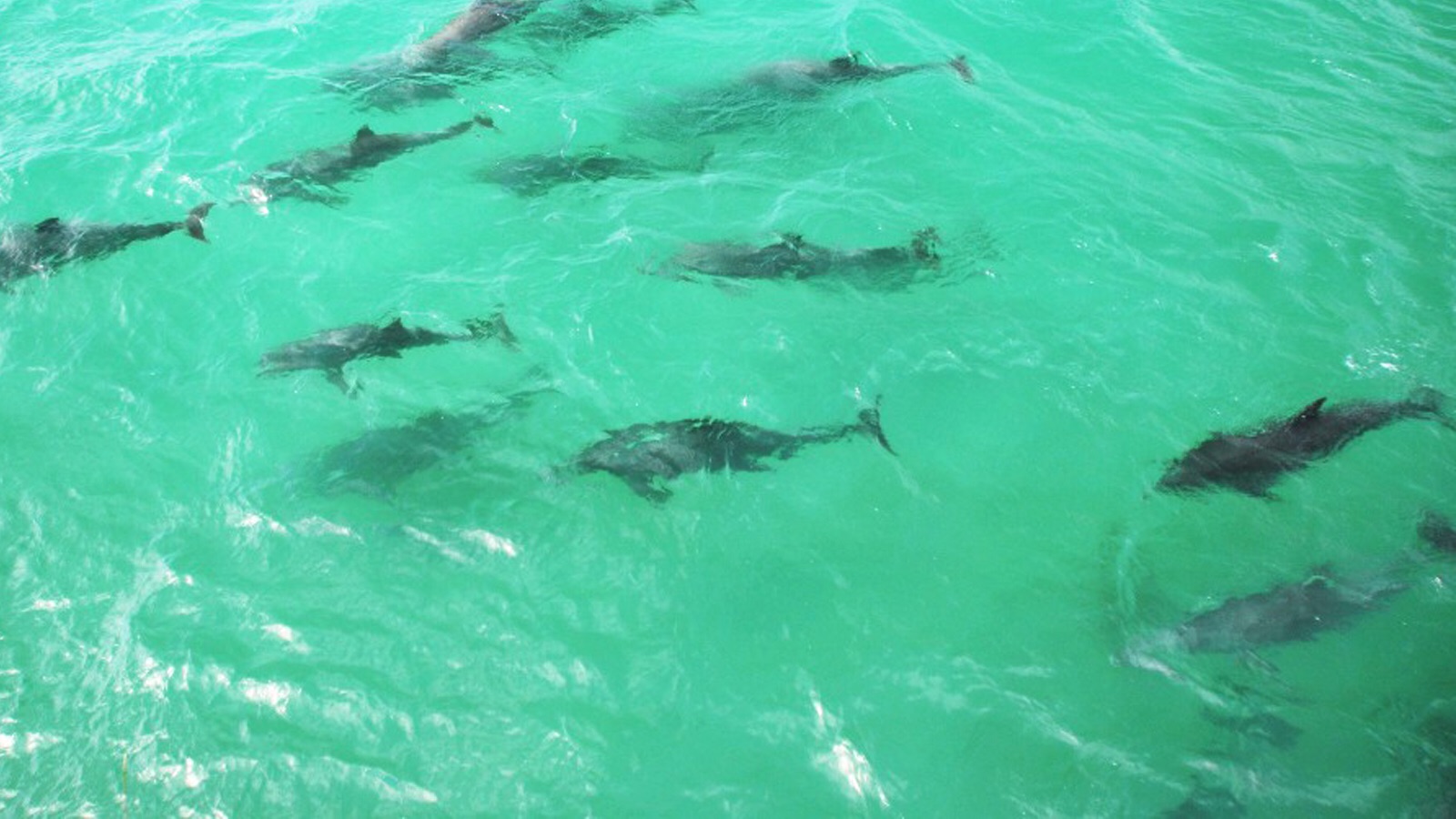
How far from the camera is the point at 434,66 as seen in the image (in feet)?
52.6

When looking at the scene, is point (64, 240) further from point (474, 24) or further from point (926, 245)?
point (926, 245)

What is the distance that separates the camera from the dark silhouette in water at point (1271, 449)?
31.1 ft

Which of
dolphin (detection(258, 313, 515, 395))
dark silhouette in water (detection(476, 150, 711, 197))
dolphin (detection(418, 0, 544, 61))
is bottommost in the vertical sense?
dolphin (detection(258, 313, 515, 395))

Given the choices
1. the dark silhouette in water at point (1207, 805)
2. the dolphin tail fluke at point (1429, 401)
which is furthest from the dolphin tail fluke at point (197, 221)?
the dolphin tail fluke at point (1429, 401)

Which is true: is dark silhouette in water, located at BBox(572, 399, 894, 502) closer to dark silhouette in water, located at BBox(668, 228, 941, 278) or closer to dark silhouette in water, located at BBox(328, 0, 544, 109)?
dark silhouette in water, located at BBox(668, 228, 941, 278)

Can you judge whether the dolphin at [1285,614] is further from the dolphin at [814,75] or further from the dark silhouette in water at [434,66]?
the dark silhouette in water at [434,66]

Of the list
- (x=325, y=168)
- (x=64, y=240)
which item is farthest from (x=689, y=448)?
(x=64, y=240)

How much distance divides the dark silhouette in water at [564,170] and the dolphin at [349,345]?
3194mm

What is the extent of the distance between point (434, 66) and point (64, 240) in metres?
6.79

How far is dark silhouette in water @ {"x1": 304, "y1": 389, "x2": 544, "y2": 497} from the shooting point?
9516 millimetres

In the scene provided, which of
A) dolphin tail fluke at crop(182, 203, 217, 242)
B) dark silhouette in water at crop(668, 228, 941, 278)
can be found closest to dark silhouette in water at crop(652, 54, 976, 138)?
dark silhouette in water at crop(668, 228, 941, 278)

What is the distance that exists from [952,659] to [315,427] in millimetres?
7561

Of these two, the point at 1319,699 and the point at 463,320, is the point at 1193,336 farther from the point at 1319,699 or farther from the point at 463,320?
the point at 463,320

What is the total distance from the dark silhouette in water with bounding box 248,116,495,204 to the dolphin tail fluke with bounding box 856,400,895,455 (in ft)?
28.7
